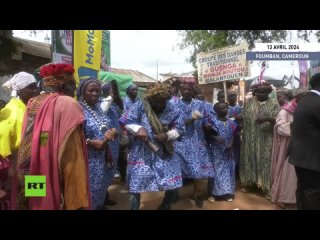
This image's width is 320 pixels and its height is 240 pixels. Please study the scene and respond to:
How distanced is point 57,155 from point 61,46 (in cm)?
297

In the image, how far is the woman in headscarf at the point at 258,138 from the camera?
5672 millimetres

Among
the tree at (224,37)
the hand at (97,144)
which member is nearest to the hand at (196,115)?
the hand at (97,144)

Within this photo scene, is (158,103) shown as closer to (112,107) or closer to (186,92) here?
(112,107)

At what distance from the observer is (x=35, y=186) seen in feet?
8.04

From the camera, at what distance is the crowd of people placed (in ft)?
8.10

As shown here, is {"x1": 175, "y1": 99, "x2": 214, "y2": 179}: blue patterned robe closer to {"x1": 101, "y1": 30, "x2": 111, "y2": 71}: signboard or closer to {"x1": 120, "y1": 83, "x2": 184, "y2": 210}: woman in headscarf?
{"x1": 120, "y1": 83, "x2": 184, "y2": 210}: woman in headscarf

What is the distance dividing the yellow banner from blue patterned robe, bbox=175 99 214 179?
4.65 feet

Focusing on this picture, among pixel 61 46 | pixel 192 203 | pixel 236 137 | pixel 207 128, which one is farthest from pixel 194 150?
pixel 61 46

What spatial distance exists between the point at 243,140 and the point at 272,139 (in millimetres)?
593

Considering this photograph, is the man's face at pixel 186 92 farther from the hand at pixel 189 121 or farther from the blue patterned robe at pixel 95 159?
the blue patterned robe at pixel 95 159

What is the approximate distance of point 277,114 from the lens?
18.4 feet

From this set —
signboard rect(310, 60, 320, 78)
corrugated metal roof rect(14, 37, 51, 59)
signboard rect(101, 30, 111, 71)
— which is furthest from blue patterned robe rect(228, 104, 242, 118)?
corrugated metal roof rect(14, 37, 51, 59)

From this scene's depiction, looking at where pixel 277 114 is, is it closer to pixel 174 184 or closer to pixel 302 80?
pixel 174 184

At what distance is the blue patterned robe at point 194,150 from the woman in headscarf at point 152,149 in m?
1.26
